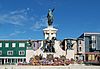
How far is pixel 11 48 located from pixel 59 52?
35123 mm

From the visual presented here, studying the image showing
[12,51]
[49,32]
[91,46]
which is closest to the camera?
[49,32]

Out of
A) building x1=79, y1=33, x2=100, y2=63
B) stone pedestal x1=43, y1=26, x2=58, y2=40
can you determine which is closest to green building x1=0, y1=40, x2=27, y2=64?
building x1=79, y1=33, x2=100, y2=63

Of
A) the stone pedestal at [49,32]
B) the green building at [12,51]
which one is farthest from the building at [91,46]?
the stone pedestal at [49,32]

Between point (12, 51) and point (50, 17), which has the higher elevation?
point (50, 17)

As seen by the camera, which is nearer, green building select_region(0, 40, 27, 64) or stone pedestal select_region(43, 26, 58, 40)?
stone pedestal select_region(43, 26, 58, 40)

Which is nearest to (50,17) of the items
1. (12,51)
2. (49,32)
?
(49,32)

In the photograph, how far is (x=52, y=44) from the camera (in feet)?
209

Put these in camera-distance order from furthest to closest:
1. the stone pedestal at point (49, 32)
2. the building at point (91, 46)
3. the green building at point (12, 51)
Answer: the green building at point (12, 51)
the building at point (91, 46)
the stone pedestal at point (49, 32)

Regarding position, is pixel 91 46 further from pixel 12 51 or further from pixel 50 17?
pixel 50 17

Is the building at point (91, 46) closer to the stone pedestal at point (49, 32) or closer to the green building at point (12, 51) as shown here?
the green building at point (12, 51)

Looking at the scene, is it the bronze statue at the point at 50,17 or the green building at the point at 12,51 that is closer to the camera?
the bronze statue at the point at 50,17

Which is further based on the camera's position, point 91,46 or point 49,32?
point 91,46

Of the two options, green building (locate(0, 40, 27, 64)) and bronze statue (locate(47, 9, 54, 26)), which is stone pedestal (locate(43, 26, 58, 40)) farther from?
green building (locate(0, 40, 27, 64))

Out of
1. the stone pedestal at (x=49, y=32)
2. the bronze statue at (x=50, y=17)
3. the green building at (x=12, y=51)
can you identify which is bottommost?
the green building at (x=12, y=51)
